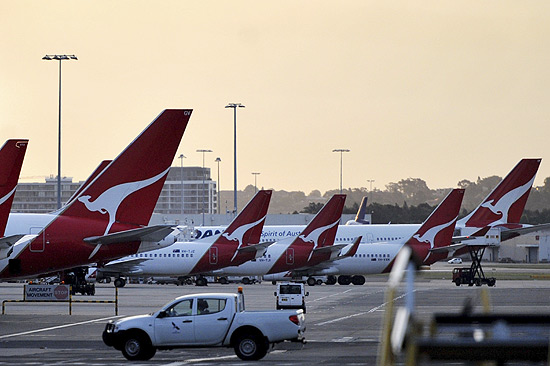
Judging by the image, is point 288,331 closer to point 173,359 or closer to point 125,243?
point 173,359

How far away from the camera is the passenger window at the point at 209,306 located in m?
25.5

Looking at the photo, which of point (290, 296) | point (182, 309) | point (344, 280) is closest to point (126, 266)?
point (344, 280)

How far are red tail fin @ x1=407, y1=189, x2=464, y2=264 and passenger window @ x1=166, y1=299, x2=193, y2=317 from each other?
50367 mm

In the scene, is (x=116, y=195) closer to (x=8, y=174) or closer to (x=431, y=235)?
(x=8, y=174)

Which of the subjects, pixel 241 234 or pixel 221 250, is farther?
pixel 221 250

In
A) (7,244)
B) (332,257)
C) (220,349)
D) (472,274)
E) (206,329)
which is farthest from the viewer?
(472,274)

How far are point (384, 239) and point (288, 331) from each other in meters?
59.1

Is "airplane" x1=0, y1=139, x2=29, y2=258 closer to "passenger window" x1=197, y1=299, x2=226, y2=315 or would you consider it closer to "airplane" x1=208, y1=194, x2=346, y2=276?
"passenger window" x1=197, y1=299, x2=226, y2=315

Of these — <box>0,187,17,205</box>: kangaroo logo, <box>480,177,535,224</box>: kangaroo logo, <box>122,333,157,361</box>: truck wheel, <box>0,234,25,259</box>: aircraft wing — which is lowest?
<box>122,333,157,361</box>: truck wheel

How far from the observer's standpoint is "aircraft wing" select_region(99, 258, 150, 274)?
71.8 metres

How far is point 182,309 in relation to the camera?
83.8 ft

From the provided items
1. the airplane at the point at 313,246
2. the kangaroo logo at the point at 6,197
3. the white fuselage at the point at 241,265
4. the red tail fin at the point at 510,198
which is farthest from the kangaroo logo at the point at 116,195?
the red tail fin at the point at 510,198

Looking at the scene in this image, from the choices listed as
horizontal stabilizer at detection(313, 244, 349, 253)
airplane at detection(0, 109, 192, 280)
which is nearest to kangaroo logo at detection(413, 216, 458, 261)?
horizontal stabilizer at detection(313, 244, 349, 253)

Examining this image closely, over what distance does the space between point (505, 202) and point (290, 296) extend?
34.8 m
